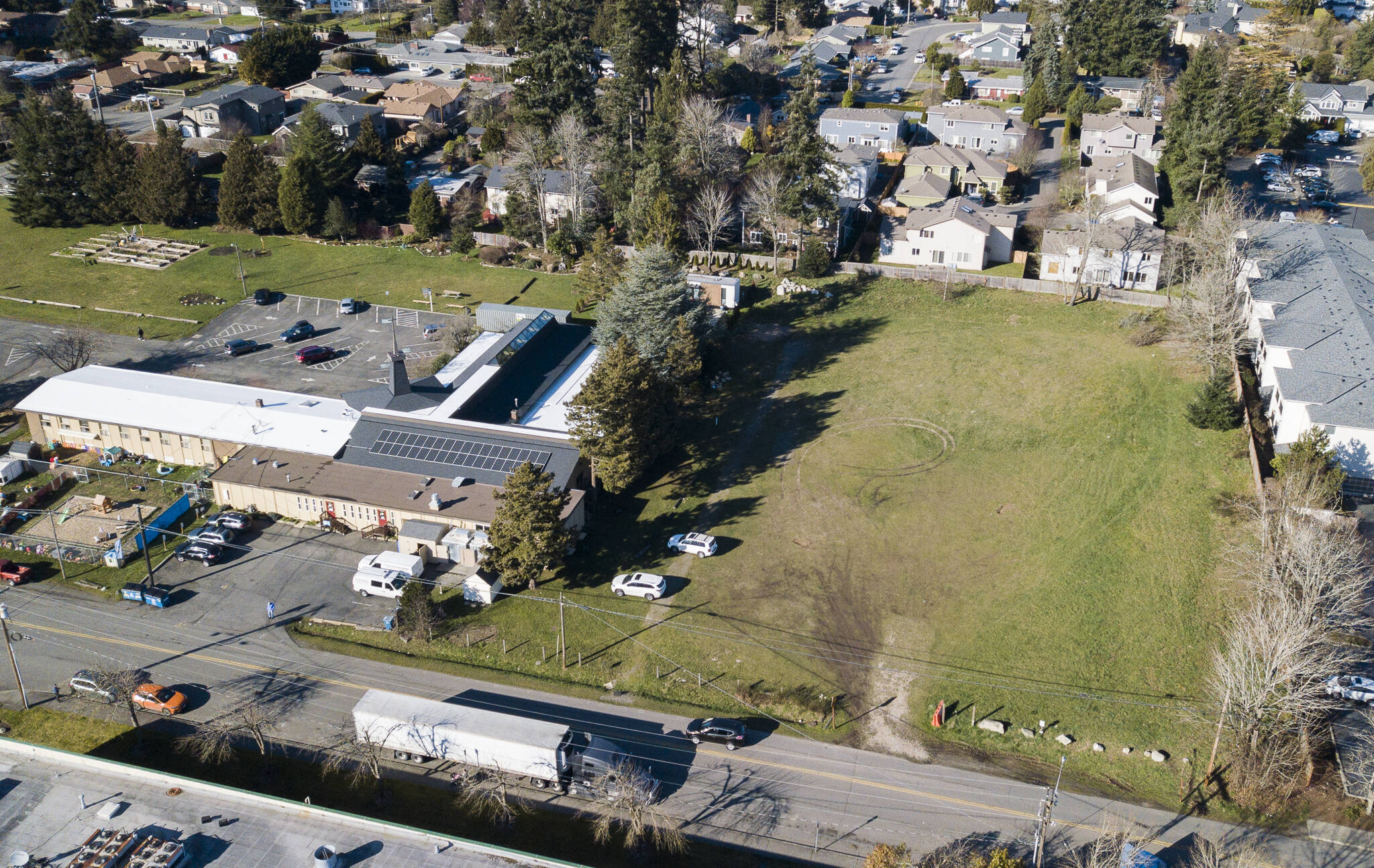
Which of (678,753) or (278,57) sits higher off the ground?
(278,57)

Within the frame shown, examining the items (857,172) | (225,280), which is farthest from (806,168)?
(225,280)

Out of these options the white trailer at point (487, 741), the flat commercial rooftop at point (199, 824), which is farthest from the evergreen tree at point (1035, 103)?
the flat commercial rooftop at point (199, 824)

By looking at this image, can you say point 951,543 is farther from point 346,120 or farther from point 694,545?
point 346,120

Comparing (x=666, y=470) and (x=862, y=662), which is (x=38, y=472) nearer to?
(x=666, y=470)

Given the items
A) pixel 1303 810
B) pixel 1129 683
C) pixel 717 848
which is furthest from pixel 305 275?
pixel 1303 810

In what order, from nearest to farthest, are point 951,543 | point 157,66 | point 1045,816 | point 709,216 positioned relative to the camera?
point 1045,816 < point 951,543 < point 709,216 < point 157,66
